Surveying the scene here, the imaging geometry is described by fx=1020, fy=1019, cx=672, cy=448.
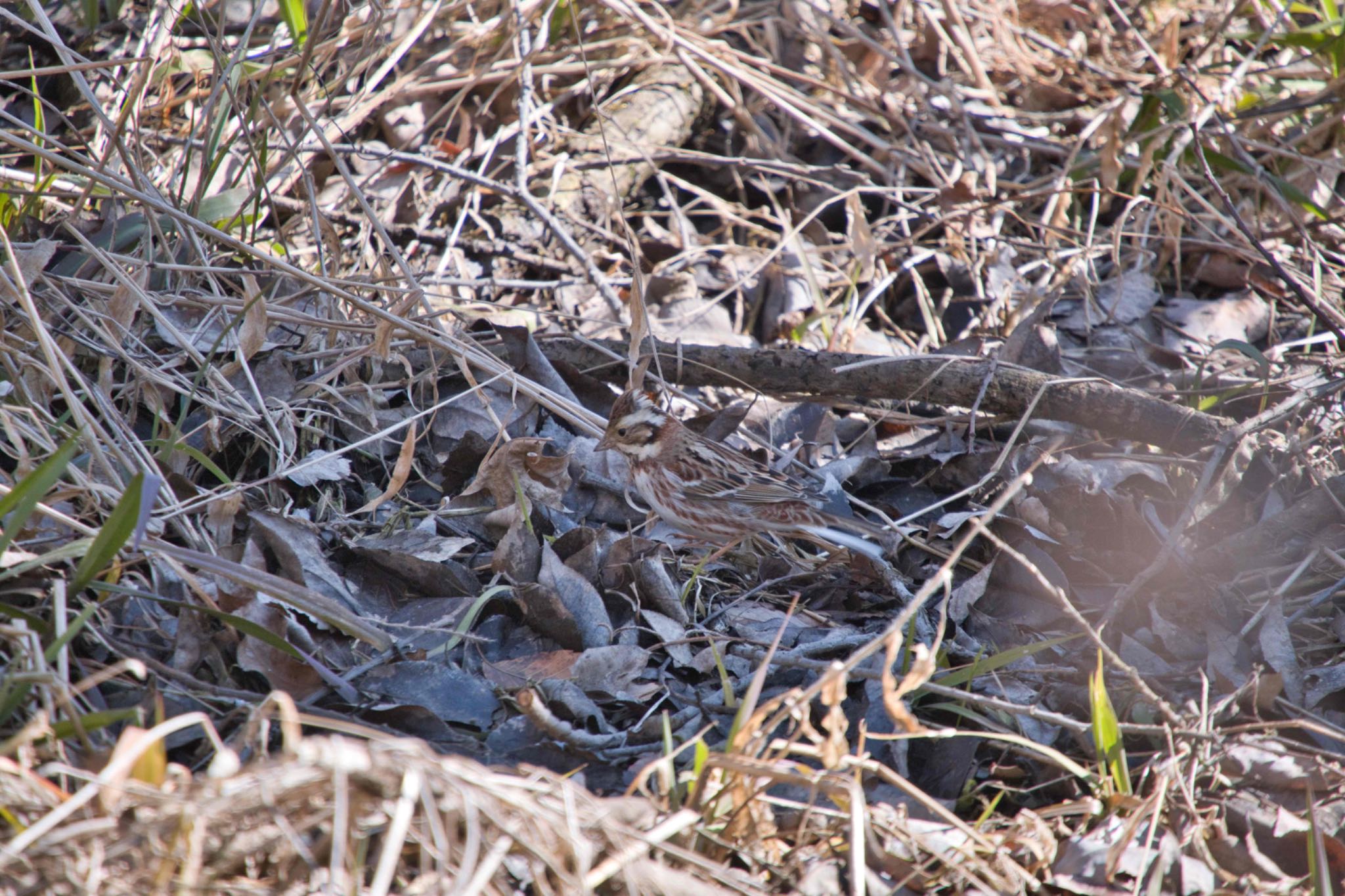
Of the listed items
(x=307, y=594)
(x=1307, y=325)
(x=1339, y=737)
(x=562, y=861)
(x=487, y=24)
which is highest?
(x=487, y=24)

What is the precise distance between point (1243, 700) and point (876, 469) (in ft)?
5.70

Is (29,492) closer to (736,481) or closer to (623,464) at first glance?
(623,464)

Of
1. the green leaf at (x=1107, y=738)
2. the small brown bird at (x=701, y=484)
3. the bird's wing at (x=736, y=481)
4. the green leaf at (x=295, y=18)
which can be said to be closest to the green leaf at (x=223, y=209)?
the green leaf at (x=295, y=18)

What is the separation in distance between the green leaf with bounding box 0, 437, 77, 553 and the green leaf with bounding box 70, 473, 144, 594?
0.50 feet


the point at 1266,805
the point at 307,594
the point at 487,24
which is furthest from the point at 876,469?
the point at 487,24

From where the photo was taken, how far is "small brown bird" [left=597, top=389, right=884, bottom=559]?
4.13 metres

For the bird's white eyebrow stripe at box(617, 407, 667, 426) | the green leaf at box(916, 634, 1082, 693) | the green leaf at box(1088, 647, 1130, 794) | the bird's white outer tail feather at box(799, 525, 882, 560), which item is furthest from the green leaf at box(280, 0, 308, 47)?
the green leaf at box(1088, 647, 1130, 794)

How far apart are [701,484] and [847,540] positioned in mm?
807

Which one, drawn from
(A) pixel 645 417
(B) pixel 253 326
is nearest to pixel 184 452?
(B) pixel 253 326

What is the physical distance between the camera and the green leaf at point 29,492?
235cm

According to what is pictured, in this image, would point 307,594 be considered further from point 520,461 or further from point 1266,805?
point 1266,805

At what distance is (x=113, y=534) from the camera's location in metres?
2.39

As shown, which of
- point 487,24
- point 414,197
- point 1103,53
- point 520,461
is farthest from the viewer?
point 1103,53

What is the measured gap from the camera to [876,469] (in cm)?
442
